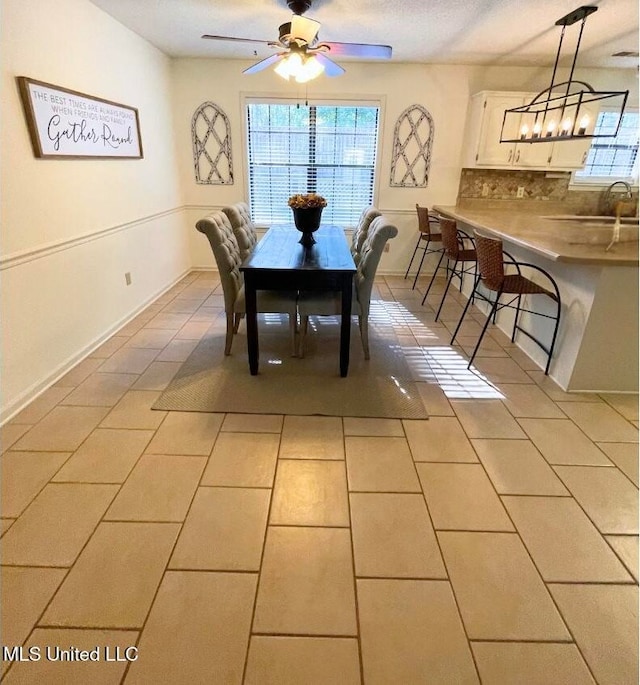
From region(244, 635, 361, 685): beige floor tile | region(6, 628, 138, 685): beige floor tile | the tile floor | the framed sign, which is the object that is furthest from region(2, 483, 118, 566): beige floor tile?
the framed sign

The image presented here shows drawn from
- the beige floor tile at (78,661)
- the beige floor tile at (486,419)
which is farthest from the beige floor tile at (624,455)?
the beige floor tile at (78,661)

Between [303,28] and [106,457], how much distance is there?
2.66 meters

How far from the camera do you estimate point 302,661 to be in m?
1.14

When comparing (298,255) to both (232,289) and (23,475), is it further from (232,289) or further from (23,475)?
(23,475)

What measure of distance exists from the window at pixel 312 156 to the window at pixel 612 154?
2.54 meters

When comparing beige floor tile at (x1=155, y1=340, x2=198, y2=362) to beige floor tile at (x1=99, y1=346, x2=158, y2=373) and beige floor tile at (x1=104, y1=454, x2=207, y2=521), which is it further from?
beige floor tile at (x1=104, y1=454, x2=207, y2=521)

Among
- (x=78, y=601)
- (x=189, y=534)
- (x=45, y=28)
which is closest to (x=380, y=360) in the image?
(x=189, y=534)

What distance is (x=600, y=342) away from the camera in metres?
2.42

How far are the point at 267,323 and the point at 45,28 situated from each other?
7.63 ft

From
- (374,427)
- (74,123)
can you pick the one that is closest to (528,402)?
(374,427)

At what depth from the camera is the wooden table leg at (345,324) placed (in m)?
2.39

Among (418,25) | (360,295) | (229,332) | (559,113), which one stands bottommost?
(229,332)

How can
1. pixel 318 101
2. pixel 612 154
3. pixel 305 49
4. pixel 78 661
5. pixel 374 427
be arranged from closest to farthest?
pixel 78 661 < pixel 374 427 < pixel 305 49 < pixel 318 101 < pixel 612 154

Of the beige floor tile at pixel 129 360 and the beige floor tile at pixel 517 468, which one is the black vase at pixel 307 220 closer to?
the beige floor tile at pixel 129 360
